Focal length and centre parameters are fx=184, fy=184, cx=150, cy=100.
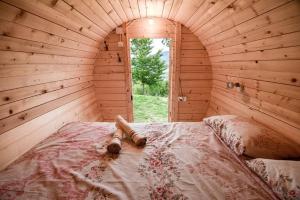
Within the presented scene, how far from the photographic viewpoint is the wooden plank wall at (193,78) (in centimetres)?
315

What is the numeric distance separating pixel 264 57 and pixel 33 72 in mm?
2158

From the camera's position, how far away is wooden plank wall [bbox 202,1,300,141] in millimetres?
1327

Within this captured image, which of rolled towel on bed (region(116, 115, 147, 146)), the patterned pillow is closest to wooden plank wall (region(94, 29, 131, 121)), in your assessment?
rolled towel on bed (region(116, 115, 147, 146))

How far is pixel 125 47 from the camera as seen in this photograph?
316cm

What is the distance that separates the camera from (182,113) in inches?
137

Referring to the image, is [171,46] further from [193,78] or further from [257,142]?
[257,142]

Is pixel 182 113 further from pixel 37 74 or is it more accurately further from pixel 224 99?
pixel 37 74

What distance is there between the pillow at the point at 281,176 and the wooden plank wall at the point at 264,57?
0.46 meters

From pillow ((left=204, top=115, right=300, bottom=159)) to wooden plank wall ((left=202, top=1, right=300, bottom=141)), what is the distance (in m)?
0.15

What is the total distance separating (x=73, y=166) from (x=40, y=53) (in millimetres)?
1105

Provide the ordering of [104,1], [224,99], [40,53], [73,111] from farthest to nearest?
[224,99], [73,111], [104,1], [40,53]

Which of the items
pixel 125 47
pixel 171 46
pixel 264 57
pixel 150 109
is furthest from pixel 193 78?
pixel 150 109

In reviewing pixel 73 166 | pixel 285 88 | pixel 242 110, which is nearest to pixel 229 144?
pixel 285 88

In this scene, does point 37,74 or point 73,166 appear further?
point 37,74
